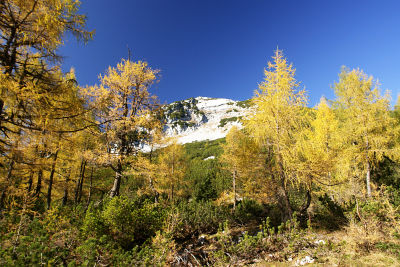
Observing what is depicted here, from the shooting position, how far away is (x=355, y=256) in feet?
13.1

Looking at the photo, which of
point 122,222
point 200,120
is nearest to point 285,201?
point 122,222

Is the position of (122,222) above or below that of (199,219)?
above

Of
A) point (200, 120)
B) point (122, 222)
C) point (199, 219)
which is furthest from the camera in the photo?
point (200, 120)

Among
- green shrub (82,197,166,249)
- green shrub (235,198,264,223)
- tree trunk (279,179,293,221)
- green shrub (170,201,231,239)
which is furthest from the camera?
green shrub (235,198,264,223)

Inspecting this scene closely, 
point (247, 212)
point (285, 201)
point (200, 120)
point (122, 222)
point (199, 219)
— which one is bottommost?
point (247, 212)

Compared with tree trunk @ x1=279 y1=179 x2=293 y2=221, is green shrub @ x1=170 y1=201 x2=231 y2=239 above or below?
below

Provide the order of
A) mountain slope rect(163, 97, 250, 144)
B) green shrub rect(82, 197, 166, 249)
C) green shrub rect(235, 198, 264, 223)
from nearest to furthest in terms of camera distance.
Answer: green shrub rect(82, 197, 166, 249) < green shrub rect(235, 198, 264, 223) < mountain slope rect(163, 97, 250, 144)

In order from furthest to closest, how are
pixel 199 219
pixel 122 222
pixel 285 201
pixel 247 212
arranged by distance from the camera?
pixel 247 212 < pixel 199 219 < pixel 285 201 < pixel 122 222

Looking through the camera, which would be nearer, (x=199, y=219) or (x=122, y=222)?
(x=122, y=222)

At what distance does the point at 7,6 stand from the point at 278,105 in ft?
25.1

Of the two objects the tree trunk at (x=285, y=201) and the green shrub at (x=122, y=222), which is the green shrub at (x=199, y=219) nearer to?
the green shrub at (x=122, y=222)

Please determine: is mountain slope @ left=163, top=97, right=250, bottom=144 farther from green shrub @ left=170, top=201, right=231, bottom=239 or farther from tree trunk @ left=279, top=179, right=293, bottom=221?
tree trunk @ left=279, top=179, right=293, bottom=221

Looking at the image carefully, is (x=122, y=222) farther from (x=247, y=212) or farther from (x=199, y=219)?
(x=247, y=212)

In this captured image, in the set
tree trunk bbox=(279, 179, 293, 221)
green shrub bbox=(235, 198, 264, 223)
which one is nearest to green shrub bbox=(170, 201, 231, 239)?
green shrub bbox=(235, 198, 264, 223)
